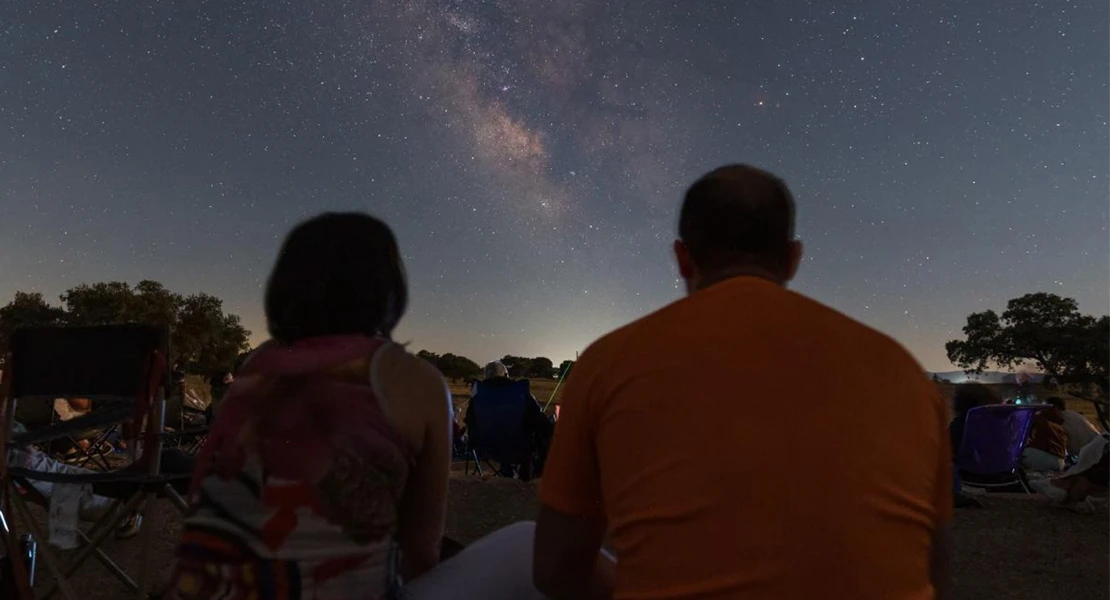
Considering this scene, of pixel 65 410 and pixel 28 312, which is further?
pixel 28 312

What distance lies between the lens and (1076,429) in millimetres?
8945

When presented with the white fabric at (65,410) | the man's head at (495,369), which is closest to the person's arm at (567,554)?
the man's head at (495,369)

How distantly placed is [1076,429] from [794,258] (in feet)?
32.7

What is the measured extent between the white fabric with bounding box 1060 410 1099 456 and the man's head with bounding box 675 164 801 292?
965cm

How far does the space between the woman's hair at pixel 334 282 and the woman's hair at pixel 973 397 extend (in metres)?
8.29


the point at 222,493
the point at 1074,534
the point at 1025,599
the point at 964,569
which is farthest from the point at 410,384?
the point at 1074,534

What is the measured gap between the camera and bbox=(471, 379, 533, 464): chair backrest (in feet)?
25.4

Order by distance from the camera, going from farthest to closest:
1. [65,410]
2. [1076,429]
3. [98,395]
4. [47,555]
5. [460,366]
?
[460,366] < [65,410] < [1076,429] < [98,395] < [47,555]

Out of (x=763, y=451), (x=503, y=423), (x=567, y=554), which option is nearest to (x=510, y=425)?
(x=503, y=423)

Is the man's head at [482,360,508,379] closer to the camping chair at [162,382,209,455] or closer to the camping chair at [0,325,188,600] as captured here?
the camping chair at [162,382,209,455]

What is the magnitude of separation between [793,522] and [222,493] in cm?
100

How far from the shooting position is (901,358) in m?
1.08

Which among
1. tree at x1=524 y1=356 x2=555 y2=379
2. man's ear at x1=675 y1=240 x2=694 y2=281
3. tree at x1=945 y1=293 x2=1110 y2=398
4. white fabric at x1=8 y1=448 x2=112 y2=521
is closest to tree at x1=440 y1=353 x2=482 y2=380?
tree at x1=524 y1=356 x2=555 y2=379

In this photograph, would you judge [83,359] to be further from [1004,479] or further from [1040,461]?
[1040,461]
